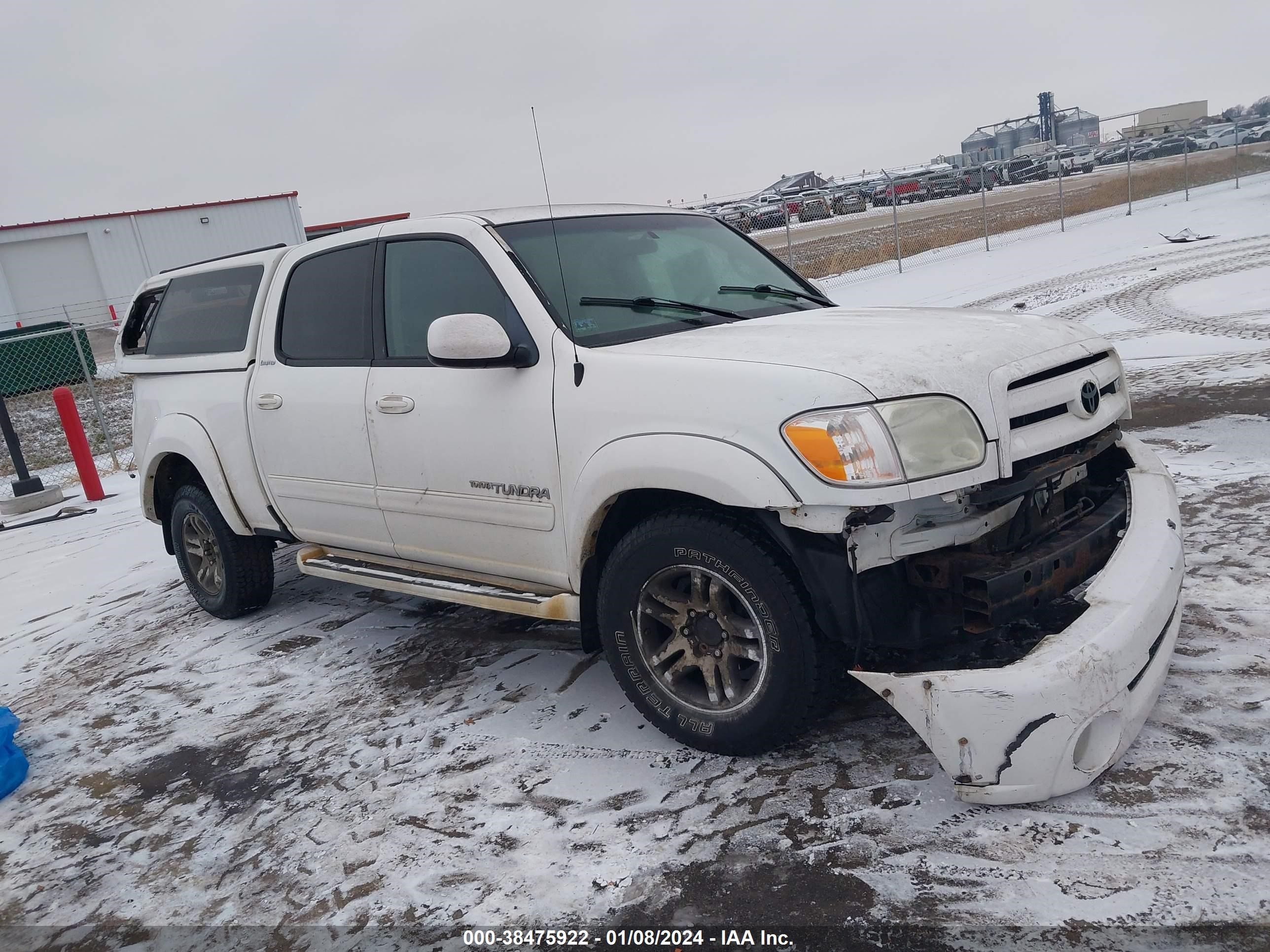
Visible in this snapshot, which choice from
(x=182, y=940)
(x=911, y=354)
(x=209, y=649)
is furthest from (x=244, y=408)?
(x=911, y=354)

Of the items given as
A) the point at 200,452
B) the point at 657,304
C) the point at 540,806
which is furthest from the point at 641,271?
the point at 200,452

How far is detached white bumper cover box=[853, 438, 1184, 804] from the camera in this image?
254cm

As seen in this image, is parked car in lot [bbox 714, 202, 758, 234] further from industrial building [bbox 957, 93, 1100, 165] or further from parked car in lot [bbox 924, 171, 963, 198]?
industrial building [bbox 957, 93, 1100, 165]

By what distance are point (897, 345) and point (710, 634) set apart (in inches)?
43.3

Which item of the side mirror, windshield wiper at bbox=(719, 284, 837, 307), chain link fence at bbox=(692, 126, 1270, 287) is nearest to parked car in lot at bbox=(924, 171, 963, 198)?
chain link fence at bbox=(692, 126, 1270, 287)

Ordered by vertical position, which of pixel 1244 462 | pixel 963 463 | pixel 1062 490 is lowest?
pixel 1244 462

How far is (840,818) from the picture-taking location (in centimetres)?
287

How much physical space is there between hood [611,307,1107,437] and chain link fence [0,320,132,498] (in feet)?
33.4

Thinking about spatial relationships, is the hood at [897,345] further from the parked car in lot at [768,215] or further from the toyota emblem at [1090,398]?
the parked car in lot at [768,215]

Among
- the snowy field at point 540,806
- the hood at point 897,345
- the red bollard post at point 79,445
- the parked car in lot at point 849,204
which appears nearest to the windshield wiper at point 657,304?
the hood at point 897,345

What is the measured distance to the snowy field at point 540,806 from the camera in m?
2.50

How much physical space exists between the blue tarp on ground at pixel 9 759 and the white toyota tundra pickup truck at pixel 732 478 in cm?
136

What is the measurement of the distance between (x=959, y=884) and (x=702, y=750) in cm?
101

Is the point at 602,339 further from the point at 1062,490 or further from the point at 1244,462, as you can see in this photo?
the point at 1244,462
